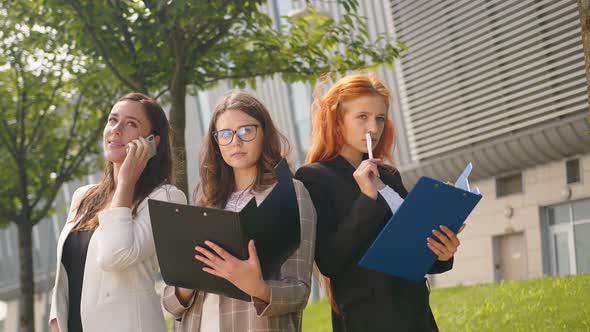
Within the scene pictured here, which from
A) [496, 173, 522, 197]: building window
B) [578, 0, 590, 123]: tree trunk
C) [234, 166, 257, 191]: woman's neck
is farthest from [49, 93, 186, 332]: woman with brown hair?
[496, 173, 522, 197]: building window

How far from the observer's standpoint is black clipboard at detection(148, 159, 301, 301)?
2818 mm

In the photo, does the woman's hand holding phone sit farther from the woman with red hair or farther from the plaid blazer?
the woman with red hair

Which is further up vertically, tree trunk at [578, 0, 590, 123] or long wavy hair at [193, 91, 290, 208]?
tree trunk at [578, 0, 590, 123]

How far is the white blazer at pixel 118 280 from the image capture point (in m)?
3.40

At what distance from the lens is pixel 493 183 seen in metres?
25.2

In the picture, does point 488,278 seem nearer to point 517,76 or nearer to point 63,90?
point 517,76

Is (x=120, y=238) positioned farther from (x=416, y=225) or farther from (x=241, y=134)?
(x=416, y=225)

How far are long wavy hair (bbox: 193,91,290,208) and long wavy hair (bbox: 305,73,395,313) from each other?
0.28 m

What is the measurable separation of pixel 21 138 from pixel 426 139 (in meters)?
13.9

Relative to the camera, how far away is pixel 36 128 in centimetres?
1418

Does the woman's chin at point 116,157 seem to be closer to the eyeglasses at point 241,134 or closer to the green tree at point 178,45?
the eyeglasses at point 241,134

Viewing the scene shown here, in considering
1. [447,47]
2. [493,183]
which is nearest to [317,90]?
[447,47]

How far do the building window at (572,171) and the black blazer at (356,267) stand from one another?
65.9 feet

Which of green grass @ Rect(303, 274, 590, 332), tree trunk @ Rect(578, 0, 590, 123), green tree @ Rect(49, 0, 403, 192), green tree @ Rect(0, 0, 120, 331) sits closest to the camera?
tree trunk @ Rect(578, 0, 590, 123)
